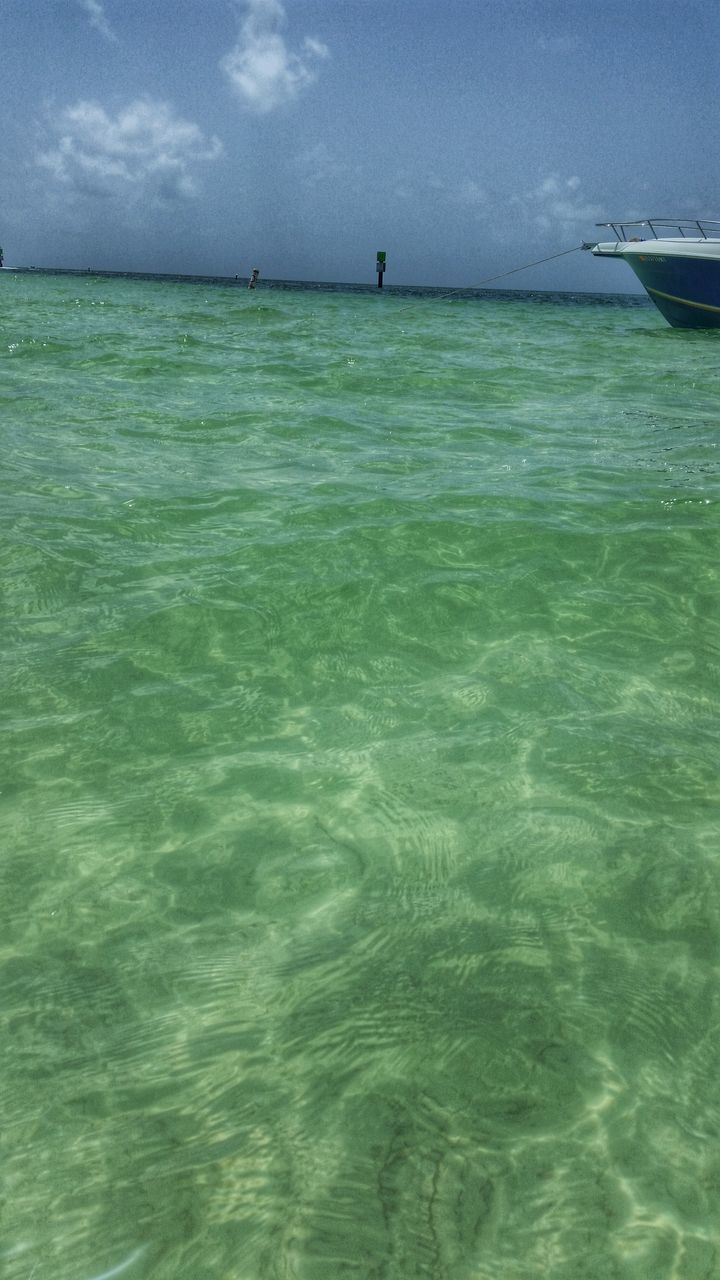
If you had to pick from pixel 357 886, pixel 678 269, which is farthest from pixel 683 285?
pixel 357 886

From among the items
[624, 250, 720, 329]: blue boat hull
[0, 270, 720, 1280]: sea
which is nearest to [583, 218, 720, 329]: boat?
[624, 250, 720, 329]: blue boat hull

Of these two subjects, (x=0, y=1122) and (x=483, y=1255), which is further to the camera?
(x=0, y=1122)

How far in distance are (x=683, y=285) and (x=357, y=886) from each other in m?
21.1

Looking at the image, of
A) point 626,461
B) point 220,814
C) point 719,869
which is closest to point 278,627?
point 220,814

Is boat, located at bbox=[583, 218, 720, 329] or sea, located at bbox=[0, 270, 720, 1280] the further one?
boat, located at bbox=[583, 218, 720, 329]

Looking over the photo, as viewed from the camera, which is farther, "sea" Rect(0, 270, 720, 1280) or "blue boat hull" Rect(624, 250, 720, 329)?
"blue boat hull" Rect(624, 250, 720, 329)

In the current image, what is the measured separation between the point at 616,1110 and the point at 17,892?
1642 millimetres

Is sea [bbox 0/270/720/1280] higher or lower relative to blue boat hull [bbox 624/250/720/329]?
lower

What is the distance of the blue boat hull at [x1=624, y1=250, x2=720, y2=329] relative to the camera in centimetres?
1917

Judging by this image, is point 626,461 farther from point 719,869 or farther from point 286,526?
point 719,869

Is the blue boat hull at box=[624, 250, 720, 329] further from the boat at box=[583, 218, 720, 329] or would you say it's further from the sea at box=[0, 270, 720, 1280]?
the sea at box=[0, 270, 720, 1280]

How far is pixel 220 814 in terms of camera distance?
8.92ft

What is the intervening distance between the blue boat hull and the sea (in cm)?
1621

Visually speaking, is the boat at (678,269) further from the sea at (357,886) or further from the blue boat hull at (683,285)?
the sea at (357,886)
